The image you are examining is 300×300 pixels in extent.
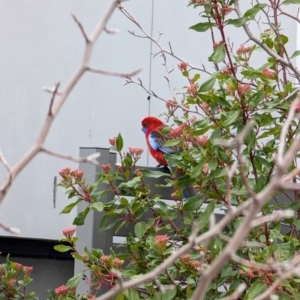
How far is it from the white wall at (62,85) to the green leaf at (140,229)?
1.88 metres

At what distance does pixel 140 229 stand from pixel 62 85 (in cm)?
197

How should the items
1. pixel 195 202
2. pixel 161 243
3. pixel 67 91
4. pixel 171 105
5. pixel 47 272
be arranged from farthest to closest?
pixel 47 272 < pixel 171 105 < pixel 195 202 < pixel 161 243 < pixel 67 91

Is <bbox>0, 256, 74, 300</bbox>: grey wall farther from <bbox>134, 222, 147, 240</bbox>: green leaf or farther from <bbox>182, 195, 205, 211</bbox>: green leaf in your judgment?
<bbox>182, 195, 205, 211</bbox>: green leaf

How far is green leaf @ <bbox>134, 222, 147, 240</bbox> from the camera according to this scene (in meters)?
2.73

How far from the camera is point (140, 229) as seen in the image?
2742mm

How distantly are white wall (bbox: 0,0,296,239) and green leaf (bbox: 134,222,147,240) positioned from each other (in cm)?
188

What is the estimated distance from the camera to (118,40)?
4.88 metres

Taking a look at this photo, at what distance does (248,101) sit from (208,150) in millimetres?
215

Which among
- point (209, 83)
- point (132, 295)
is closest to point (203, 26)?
point (209, 83)

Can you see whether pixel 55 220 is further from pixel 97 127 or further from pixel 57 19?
pixel 57 19

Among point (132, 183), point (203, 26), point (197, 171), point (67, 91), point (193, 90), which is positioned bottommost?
point (132, 183)

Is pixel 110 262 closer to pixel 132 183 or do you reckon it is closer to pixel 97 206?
pixel 97 206

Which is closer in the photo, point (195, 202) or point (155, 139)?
point (195, 202)

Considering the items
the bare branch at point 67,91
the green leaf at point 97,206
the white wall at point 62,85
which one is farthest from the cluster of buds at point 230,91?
the white wall at point 62,85
